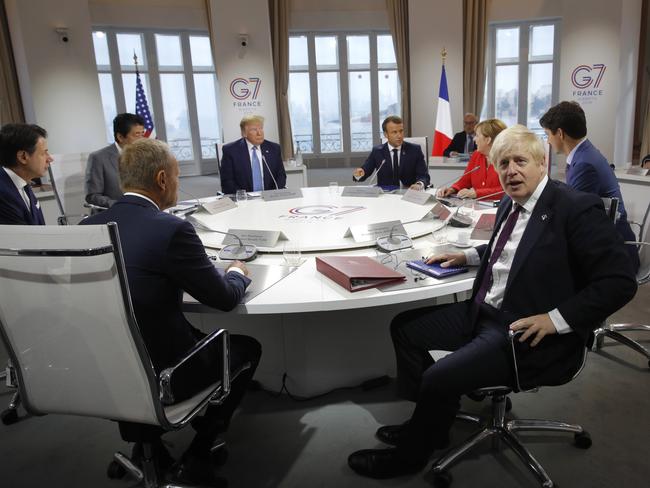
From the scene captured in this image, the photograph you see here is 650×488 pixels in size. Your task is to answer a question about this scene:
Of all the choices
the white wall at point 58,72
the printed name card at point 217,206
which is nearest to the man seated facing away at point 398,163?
the printed name card at point 217,206

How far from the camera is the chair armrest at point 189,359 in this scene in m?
1.45

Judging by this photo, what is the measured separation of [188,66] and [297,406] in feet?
30.3

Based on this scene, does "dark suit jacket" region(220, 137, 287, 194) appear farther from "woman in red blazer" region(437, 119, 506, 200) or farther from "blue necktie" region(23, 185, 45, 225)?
"blue necktie" region(23, 185, 45, 225)

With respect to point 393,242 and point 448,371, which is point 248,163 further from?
point 448,371

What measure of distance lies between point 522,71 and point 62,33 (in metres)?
8.03

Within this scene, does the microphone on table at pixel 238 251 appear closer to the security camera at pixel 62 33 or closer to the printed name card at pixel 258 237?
the printed name card at pixel 258 237

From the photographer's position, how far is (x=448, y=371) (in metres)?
1.63

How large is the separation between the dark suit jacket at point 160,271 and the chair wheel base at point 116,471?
0.74 m

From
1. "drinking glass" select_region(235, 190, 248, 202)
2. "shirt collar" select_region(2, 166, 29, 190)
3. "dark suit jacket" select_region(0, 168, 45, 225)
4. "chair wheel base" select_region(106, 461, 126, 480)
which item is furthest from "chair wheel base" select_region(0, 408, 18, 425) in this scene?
"drinking glass" select_region(235, 190, 248, 202)

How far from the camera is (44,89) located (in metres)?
6.80

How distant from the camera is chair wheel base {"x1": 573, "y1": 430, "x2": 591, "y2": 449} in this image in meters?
2.01

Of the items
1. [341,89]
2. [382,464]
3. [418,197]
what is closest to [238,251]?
[382,464]

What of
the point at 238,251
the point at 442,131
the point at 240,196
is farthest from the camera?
the point at 442,131

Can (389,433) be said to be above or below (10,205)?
below
